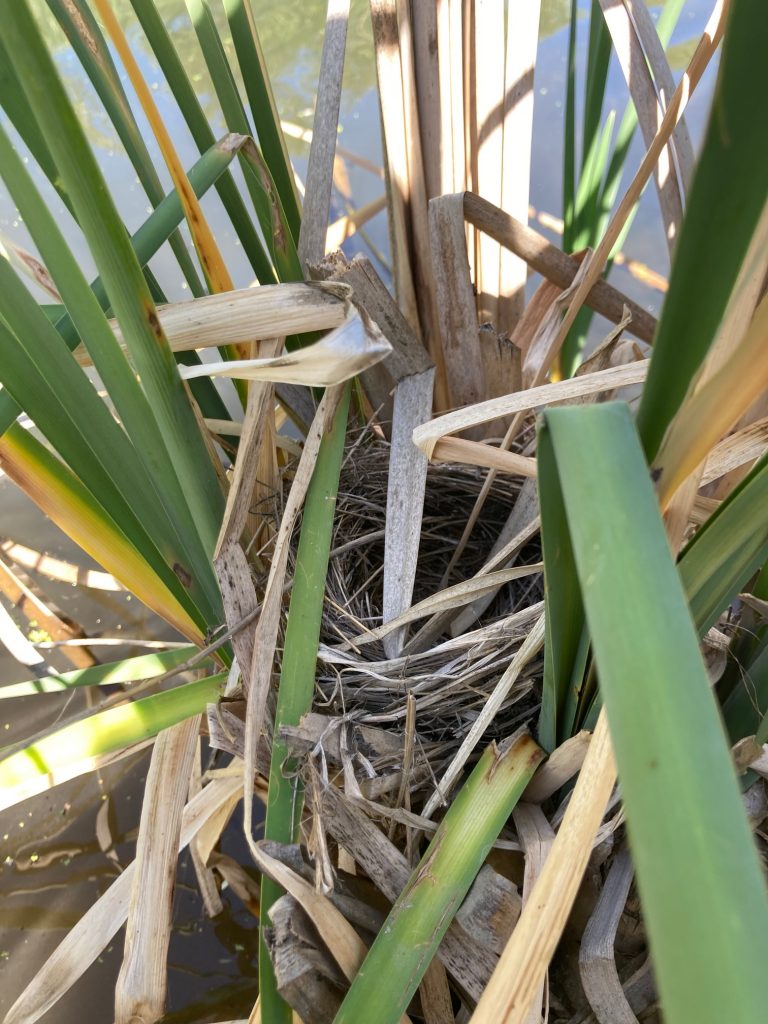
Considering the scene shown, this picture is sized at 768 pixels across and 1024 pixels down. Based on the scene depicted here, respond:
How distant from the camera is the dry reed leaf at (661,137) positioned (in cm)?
47

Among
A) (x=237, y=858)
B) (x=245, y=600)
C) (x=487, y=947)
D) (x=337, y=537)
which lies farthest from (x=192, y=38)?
(x=487, y=947)

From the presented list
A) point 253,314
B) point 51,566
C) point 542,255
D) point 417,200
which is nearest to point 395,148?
point 417,200

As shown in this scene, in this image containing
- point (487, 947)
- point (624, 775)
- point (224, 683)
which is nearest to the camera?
point (624, 775)

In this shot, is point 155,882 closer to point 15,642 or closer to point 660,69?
point 15,642

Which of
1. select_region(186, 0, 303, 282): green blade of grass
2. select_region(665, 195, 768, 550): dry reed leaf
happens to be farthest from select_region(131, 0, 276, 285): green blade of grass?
select_region(665, 195, 768, 550): dry reed leaf

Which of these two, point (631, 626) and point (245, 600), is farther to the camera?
point (245, 600)

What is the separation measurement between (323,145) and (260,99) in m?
0.07

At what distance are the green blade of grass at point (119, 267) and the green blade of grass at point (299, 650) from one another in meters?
0.07

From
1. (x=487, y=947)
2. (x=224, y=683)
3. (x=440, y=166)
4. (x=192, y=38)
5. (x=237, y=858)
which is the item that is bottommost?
(x=487, y=947)

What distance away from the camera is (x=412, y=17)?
1.85 feet

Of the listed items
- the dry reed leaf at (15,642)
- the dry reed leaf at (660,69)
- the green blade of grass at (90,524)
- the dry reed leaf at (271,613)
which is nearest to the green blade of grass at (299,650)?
the dry reed leaf at (271,613)

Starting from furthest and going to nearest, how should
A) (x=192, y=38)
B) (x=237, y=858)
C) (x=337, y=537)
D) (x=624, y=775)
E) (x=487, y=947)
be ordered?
1. (x=192, y=38)
2. (x=237, y=858)
3. (x=337, y=537)
4. (x=487, y=947)
5. (x=624, y=775)

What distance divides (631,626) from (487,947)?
34 centimetres

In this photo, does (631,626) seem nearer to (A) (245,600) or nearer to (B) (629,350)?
(A) (245,600)
